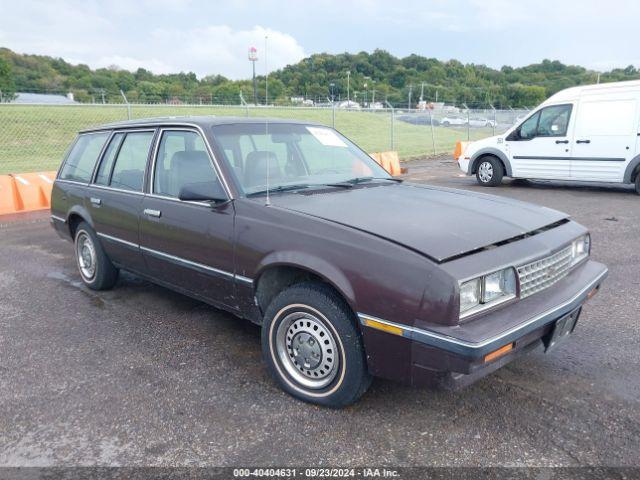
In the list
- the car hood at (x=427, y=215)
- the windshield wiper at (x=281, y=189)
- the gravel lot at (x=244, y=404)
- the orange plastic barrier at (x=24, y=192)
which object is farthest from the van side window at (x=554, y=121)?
the orange plastic barrier at (x=24, y=192)

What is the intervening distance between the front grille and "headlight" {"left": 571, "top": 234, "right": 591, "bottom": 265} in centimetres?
11

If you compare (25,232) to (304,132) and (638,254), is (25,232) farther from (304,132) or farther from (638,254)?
(638,254)

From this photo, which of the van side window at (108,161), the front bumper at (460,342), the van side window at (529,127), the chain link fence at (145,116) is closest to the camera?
the front bumper at (460,342)

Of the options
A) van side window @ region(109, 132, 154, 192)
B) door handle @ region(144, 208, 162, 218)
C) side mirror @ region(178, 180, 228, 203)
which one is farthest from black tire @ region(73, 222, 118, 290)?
side mirror @ region(178, 180, 228, 203)

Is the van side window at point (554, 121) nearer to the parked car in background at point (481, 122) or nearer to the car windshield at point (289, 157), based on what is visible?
the car windshield at point (289, 157)

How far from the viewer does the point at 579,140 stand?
34.1 ft

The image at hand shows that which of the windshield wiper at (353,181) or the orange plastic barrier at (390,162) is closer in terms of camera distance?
the windshield wiper at (353,181)

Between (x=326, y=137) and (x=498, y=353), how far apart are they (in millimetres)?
2531

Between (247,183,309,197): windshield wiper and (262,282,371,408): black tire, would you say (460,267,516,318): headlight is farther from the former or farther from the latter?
(247,183,309,197): windshield wiper

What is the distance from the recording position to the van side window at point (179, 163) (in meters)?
3.73

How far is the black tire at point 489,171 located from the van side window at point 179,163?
9.33m

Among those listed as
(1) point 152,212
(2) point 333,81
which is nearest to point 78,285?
(1) point 152,212

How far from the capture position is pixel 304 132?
170 inches

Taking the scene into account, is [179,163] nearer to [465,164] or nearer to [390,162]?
[465,164]
